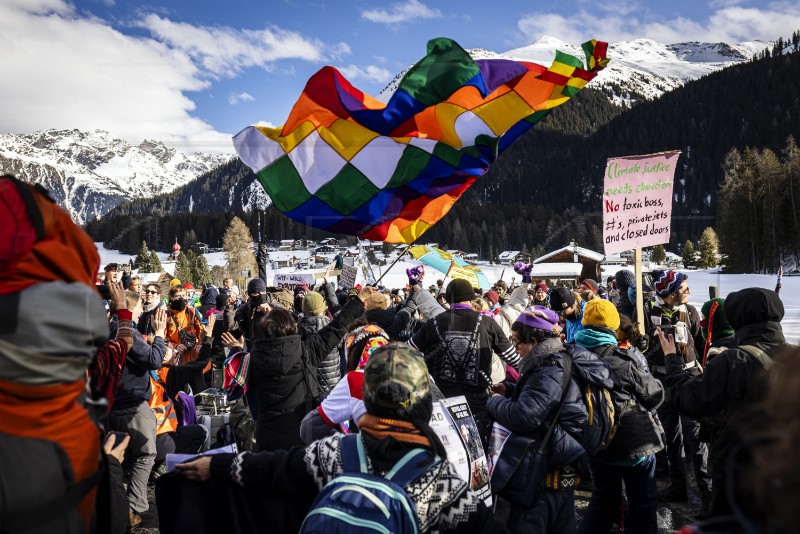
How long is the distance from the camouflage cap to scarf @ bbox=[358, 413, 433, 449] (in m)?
0.03

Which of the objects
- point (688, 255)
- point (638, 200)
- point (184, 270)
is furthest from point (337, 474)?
point (184, 270)

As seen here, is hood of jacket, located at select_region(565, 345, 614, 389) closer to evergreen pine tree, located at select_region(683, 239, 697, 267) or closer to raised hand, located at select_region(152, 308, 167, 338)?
raised hand, located at select_region(152, 308, 167, 338)

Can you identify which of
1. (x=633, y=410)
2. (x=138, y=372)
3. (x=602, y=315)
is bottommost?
(x=633, y=410)

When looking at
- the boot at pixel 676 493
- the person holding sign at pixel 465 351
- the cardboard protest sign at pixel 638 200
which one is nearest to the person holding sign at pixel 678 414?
the boot at pixel 676 493

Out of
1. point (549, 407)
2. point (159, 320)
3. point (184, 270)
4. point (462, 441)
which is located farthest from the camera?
point (184, 270)

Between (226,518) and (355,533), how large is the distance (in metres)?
0.82

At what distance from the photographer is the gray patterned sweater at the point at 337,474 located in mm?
1911

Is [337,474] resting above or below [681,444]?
above

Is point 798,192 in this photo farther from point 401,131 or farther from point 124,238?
point 124,238

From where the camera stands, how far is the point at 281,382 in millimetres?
4152

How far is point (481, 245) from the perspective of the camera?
128875 millimetres

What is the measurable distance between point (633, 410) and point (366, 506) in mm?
2574

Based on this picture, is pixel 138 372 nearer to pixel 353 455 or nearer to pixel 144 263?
pixel 353 455

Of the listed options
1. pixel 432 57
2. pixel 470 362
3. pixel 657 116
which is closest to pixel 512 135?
pixel 432 57
